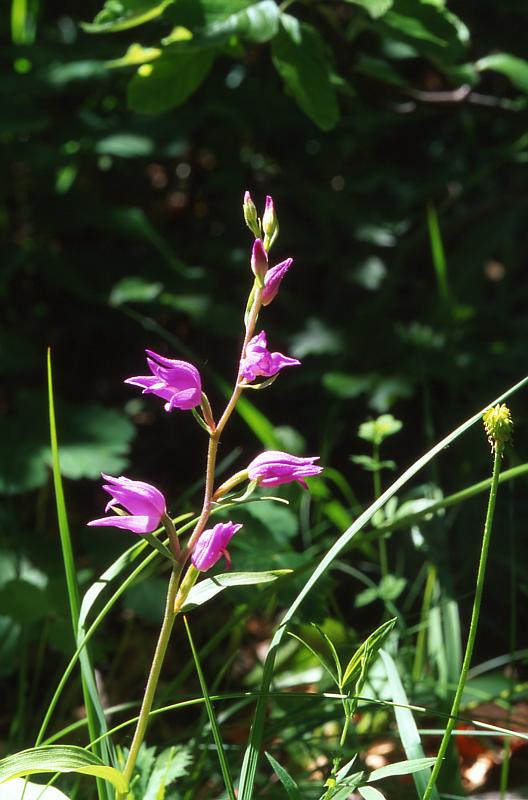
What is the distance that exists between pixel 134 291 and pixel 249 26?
2.51 feet

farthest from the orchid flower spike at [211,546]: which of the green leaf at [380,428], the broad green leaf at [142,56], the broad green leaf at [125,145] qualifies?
the broad green leaf at [125,145]

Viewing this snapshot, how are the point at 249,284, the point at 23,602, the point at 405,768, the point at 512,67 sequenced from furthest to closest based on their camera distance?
the point at 249,284 < the point at 512,67 < the point at 23,602 < the point at 405,768

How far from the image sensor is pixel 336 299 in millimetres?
2180

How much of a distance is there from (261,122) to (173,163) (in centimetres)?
38

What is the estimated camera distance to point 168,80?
150 cm

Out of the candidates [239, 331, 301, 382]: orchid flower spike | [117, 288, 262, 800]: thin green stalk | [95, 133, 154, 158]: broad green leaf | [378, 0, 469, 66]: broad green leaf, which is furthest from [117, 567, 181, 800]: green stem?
[95, 133, 154, 158]: broad green leaf

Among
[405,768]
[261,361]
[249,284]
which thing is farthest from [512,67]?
[405,768]

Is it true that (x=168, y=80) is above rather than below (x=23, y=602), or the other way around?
above

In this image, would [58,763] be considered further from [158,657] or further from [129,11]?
[129,11]

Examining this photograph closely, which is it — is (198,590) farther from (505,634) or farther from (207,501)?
(505,634)

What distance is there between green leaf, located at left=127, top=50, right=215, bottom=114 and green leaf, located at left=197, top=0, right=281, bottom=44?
0.39ft

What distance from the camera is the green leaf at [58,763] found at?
86cm

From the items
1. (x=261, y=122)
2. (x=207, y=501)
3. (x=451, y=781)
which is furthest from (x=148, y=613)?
(x=261, y=122)

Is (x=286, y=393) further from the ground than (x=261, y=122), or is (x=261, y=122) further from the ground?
(x=261, y=122)
